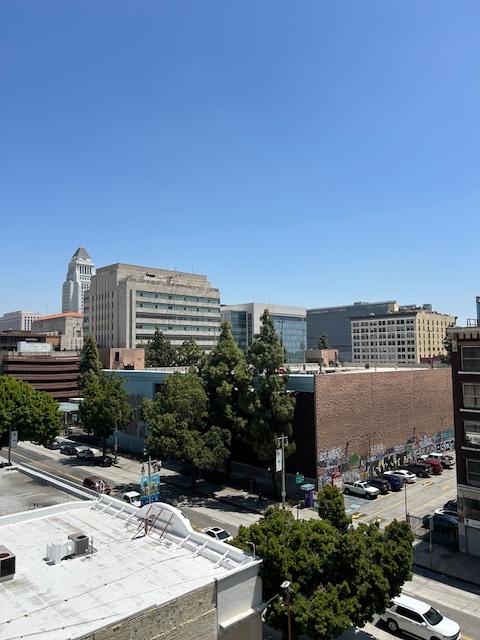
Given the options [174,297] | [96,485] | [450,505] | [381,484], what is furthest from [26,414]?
[174,297]

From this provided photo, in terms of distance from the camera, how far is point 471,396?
3481 cm

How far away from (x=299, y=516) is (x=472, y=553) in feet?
42.9

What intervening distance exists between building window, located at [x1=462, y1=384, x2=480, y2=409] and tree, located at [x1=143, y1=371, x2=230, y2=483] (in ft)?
69.3

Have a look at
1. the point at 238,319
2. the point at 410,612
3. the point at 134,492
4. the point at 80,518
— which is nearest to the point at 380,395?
the point at 134,492

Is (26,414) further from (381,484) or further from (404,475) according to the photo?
(404,475)

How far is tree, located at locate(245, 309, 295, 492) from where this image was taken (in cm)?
4288

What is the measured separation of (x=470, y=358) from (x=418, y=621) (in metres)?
18.8

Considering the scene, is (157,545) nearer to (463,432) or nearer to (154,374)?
(463,432)

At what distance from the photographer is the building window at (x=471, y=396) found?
113ft

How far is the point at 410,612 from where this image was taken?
23.3 metres

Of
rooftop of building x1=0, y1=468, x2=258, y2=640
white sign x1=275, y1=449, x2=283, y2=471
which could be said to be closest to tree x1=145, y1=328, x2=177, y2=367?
white sign x1=275, y1=449, x2=283, y2=471

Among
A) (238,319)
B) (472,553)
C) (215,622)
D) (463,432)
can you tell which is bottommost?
(472,553)

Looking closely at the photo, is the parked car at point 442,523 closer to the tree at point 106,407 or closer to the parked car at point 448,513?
the parked car at point 448,513

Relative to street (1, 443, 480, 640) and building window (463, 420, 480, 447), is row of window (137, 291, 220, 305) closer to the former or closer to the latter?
street (1, 443, 480, 640)
